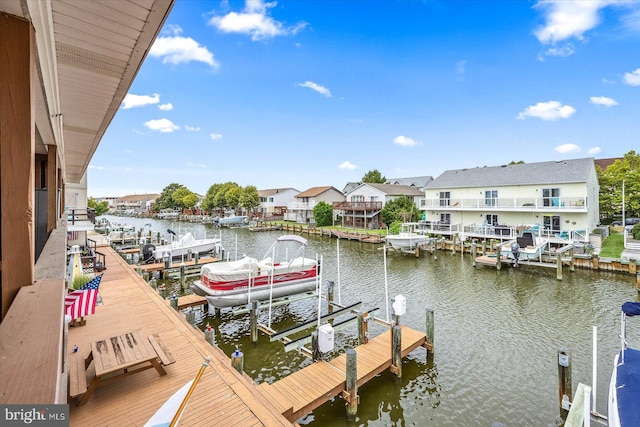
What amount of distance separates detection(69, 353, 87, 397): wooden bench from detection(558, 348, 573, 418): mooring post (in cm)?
1002

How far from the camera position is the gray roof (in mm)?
27844

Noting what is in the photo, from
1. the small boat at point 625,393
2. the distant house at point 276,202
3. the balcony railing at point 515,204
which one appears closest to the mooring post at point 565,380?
the small boat at point 625,393

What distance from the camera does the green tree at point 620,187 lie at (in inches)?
1215

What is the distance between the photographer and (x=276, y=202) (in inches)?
2758

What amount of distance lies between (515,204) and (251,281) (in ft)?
88.9

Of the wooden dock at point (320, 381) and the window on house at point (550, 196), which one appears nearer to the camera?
the wooden dock at point (320, 381)

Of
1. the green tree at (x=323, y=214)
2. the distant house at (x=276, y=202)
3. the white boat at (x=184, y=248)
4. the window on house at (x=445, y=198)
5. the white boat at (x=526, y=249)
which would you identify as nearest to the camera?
the white boat at (x=526, y=249)

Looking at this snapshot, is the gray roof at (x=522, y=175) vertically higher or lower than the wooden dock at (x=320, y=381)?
higher

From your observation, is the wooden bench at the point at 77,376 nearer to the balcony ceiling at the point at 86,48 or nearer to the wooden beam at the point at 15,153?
the balcony ceiling at the point at 86,48

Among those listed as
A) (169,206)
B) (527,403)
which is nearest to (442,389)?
(527,403)

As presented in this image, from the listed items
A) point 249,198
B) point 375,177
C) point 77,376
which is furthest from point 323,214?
point 77,376

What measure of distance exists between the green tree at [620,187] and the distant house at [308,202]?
A: 39.8 m

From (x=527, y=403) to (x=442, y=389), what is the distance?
2024mm

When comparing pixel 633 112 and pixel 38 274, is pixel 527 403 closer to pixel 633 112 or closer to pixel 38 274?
pixel 38 274
